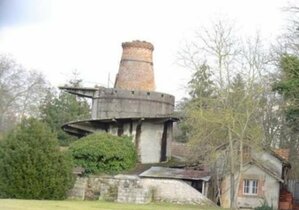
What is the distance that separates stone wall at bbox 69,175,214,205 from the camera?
122 ft

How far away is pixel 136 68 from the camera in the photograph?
5212 centimetres

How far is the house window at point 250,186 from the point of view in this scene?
4350cm

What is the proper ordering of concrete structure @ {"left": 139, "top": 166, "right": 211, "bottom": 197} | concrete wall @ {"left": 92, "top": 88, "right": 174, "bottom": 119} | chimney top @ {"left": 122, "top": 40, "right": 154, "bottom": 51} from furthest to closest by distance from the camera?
chimney top @ {"left": 122, "top": 40, "right": 154, "bottom": 51} → concrete wall @ {"left": 92, "top": 88, "right": 174, "bottom": 119} → concrete structure @ {"left": 139, "top": 166, "right": 211, "bottom": 197}

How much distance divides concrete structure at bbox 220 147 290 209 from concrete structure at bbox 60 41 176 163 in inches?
300

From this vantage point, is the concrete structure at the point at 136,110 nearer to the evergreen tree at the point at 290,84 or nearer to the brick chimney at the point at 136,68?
the brick chimney at the point at 136,68

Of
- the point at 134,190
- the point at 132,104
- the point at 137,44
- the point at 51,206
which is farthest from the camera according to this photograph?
the point at 137,44

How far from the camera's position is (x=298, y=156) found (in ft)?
176

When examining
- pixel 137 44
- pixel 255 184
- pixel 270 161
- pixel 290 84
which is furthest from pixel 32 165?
pixel 137 44

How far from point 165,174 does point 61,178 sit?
9594 millimetres

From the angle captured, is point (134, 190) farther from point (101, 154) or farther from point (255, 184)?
point (255, 184)

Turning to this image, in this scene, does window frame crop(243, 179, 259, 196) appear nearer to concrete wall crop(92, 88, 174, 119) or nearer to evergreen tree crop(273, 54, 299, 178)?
concrete wall crop(92, 88, 174, 119)

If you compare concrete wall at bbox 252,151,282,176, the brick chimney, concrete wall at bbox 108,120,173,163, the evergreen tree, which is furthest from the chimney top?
the evergreen tree

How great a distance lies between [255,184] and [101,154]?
35.6 feet

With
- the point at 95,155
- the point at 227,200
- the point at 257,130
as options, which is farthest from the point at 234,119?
the point at 95,155
